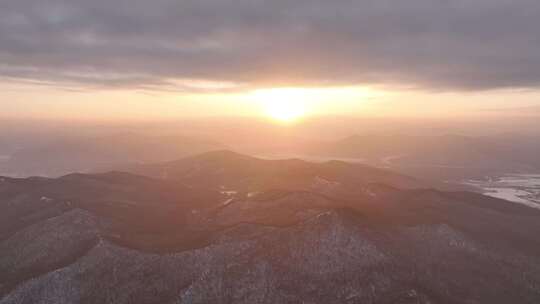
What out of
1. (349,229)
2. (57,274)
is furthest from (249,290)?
(57,274)

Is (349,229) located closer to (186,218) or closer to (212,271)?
(212,271)

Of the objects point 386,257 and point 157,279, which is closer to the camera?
point 157,279

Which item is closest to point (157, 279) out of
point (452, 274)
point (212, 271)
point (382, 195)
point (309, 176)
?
point (212, 271)

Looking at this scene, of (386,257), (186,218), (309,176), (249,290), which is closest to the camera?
(249,290)

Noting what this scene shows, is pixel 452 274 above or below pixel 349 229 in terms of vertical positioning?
below

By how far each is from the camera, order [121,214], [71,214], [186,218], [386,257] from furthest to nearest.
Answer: [186,218]
[121,214]
[71,214]
[386,257]

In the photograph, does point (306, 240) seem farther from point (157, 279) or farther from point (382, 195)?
point (382, 195)
